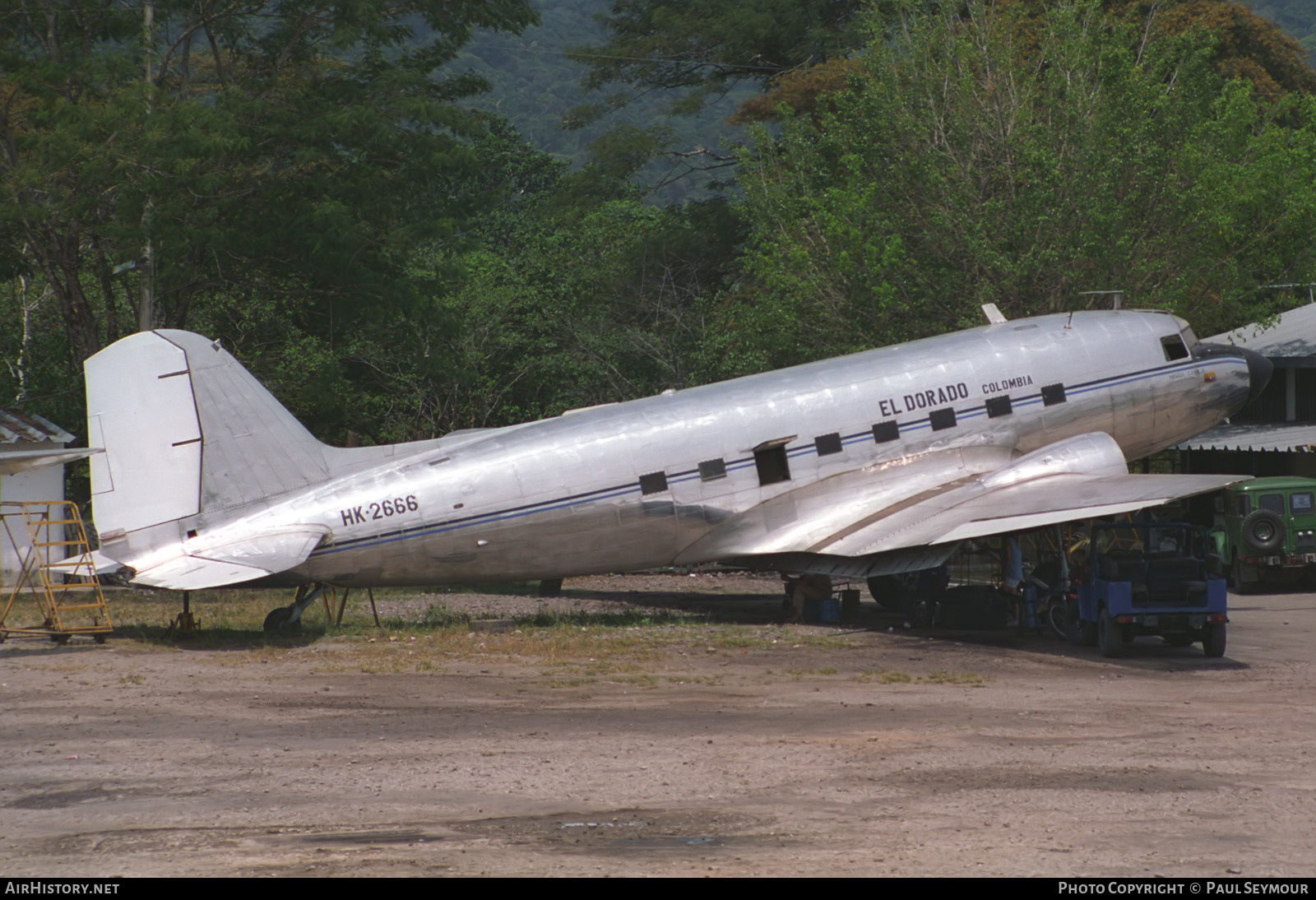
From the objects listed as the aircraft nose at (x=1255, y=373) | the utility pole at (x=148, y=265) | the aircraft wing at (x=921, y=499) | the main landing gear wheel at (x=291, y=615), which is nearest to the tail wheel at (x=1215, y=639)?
the aircraft wing at (x=921, y=499)

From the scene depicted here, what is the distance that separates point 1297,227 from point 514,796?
3097 centimetres

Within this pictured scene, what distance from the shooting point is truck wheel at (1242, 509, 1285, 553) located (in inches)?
1116

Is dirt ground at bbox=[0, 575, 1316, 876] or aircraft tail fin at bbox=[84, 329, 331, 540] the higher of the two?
aircraft tail fin at bbox=[84, 329, 331, 540]

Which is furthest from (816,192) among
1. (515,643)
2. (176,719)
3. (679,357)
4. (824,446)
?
(176,719)

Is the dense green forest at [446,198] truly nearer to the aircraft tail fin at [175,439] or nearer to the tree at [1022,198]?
the tree at [1022,198]

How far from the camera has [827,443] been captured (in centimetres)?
2292

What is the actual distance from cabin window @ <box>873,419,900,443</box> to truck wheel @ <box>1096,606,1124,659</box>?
5.06 metres

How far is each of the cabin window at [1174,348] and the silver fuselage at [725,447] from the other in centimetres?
5

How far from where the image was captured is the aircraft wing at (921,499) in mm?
21062

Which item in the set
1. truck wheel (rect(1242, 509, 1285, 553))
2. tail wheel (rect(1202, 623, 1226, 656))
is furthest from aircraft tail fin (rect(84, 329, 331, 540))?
truck wheel (rect(1242, 509, 1285, 553))

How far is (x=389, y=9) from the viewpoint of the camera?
3641cm

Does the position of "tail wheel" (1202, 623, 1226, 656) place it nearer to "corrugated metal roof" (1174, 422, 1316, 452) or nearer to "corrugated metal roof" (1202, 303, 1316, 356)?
"corrugated metal roof" (1174, 422, 1316, 452)

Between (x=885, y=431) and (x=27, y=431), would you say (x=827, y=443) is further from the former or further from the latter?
(x=27, y=431)

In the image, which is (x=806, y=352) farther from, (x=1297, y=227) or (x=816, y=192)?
(x=1297, y=227)
